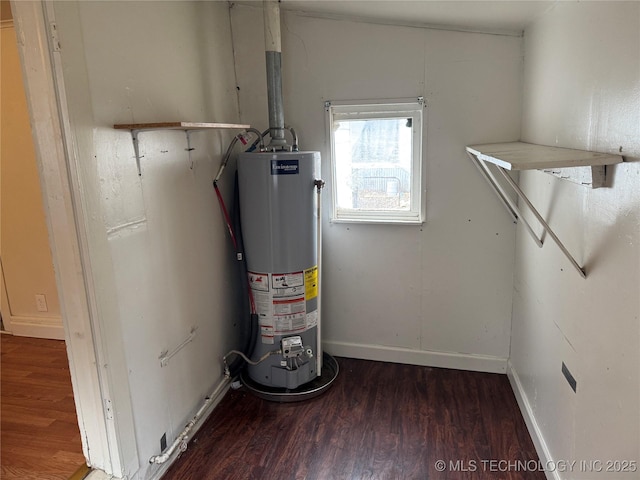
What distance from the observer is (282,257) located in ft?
7.35

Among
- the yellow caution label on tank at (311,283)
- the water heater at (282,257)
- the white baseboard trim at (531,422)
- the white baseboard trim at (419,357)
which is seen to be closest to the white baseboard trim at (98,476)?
the water heater at (282,257)

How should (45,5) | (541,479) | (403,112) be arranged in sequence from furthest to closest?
(403,112) < (541,479) < (45,5)

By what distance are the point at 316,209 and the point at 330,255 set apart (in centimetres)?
48

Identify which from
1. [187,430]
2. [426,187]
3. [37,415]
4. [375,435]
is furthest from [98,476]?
[426,187]

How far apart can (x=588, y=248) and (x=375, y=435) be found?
131 cm

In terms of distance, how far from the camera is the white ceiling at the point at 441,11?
73.1 inches

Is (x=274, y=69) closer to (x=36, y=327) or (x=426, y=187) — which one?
(x=426, y=187)

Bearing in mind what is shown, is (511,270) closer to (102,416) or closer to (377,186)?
(377,186)

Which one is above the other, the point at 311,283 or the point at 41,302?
the point at 311,283

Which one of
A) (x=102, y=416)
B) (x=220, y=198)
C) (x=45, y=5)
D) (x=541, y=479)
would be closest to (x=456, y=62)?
(x=220, y=198)

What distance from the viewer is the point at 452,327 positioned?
8.51 feet

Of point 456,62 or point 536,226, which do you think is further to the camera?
point 456,62

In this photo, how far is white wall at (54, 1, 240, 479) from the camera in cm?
Answer: 146

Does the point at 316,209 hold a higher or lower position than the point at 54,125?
lower
